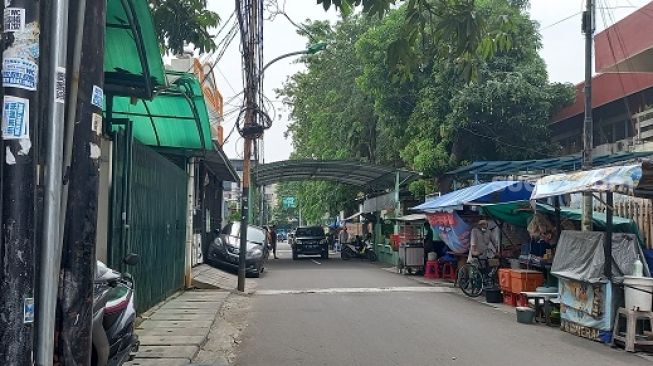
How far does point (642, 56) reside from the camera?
16453 millimetres

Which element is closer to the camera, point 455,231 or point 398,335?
point 398,335

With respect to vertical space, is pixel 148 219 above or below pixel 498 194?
below

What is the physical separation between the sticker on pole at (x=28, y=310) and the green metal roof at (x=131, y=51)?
4.01 m

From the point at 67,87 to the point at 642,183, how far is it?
308 inches

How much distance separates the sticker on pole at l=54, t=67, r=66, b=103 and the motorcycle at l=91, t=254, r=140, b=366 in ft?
7.99

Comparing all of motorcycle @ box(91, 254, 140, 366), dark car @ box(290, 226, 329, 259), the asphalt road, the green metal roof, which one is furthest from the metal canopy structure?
motorcycle @ box(91, 254, 140, 366)

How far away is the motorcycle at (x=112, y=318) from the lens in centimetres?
432

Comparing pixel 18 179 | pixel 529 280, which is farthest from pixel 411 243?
pixel 18 179

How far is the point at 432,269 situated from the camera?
62.9 ft

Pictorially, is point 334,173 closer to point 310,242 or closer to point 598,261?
point 310,242

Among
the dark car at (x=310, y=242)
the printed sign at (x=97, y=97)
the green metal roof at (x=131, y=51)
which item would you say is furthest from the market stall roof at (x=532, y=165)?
the printed sign at (x=97, y=97)

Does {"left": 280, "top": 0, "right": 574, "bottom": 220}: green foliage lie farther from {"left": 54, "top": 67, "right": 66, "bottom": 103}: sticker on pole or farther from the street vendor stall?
{"left": 54, "top": 67, "right": 66, "bottom": 103}: sticker on pole

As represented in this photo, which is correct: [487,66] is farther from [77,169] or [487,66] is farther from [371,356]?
[77,169]

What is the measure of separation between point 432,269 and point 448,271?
61 centimetres
